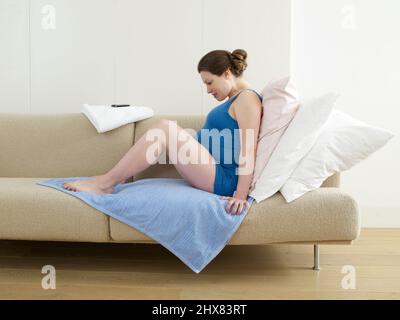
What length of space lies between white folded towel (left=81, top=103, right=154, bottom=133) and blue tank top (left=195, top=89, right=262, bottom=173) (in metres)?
0.54

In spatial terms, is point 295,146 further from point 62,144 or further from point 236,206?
point 62,144

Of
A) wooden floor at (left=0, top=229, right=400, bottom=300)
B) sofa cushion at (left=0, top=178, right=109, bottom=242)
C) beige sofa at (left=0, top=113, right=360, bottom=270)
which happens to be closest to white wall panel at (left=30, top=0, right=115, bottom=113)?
beige sofa at (left=0, top=113, right=360, bottom=270)

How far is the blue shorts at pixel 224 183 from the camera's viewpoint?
82.7 inches

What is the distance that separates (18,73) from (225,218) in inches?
76.2

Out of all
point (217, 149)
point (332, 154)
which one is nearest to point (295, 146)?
point (332, 154)

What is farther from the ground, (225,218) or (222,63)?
(222,63)

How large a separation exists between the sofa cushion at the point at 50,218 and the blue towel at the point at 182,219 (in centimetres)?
7

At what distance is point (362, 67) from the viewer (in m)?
3.05

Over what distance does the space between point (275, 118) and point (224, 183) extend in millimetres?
376

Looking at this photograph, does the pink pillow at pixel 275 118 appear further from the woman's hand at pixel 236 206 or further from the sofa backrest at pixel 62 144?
the sofa backrest at pixel 62 144

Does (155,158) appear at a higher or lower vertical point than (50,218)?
higher

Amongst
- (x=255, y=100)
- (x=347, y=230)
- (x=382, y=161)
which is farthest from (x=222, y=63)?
(x=382, y=161)
